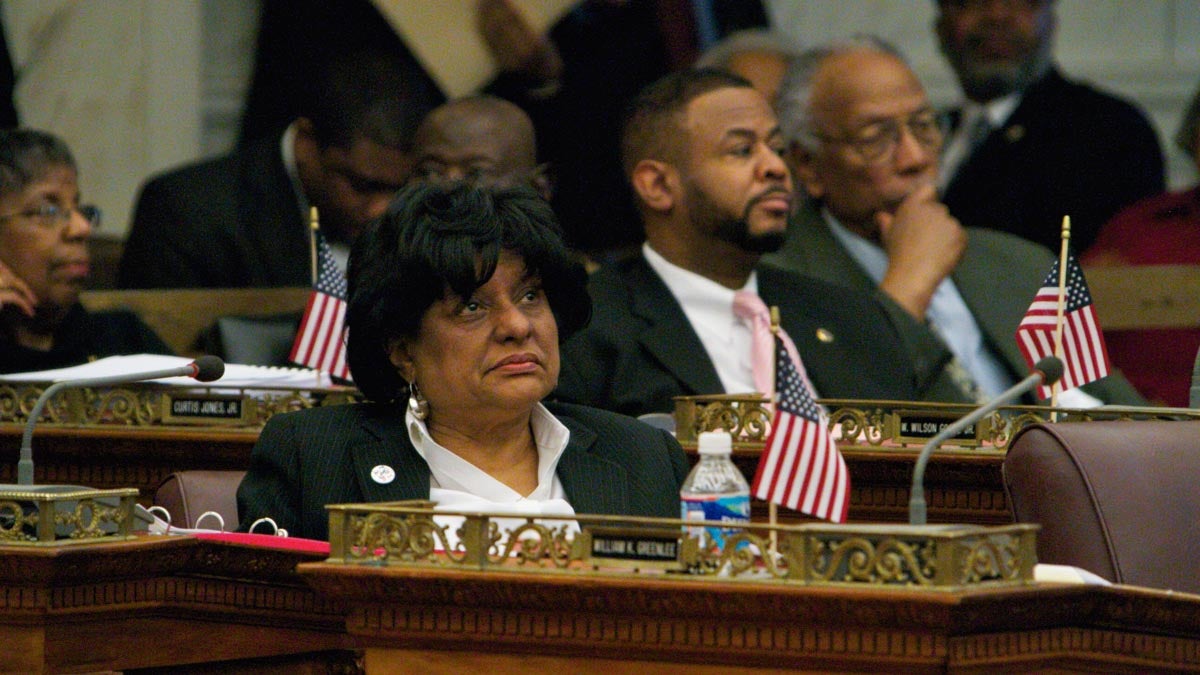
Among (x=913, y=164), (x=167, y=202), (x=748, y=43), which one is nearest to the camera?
(x=913, y=164)

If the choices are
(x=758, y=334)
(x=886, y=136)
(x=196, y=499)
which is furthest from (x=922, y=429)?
(x=886, y=136)

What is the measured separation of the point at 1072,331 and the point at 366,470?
143cm

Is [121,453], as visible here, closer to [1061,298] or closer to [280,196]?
[1061,298]

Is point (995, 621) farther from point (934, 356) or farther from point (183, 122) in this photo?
point (183, 122)

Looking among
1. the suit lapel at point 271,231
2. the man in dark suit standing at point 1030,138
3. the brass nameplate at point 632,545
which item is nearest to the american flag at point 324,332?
the brass nameplate at point 632,545

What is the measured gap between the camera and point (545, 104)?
8.27 meters

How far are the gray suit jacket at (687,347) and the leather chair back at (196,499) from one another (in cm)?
127

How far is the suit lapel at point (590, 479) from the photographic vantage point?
3.79m

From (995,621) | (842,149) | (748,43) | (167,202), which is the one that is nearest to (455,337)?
(995,621)

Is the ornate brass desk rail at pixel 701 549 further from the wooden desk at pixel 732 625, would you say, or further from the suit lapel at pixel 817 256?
the suit lapel at pixel 817 256

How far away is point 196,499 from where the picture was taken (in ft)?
13.1

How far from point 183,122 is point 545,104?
1301 mm

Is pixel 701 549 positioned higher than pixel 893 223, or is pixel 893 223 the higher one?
pixel 893 223

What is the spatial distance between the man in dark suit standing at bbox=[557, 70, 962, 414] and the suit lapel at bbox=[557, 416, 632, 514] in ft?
4.43
